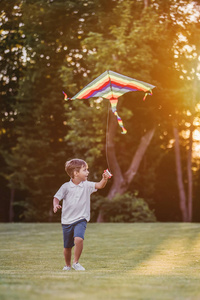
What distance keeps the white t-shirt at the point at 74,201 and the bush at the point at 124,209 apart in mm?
16468

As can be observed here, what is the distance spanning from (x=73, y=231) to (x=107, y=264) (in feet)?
4.86

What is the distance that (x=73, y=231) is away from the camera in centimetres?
848

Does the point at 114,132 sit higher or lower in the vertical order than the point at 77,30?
lower

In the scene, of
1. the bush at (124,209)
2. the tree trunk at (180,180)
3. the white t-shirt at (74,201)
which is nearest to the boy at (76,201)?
the white t-shirt at (74,201)

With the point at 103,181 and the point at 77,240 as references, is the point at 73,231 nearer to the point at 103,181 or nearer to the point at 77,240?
the point at 77,240

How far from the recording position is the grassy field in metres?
4.59

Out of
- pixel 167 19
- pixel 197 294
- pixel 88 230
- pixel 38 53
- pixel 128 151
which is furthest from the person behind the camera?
pixel 128 151

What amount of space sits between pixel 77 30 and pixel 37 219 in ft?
33.5

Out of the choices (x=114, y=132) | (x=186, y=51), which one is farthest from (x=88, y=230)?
(x=186, y=51)

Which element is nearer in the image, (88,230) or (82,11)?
(88,230)

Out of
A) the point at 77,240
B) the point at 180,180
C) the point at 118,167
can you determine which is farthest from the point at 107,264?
the point at 180,180

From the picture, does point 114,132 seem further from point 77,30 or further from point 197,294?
point 197,294

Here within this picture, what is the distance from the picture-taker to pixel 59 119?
29703 millimetres

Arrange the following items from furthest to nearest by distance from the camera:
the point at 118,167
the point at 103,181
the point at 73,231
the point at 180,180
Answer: the point at 180,180 < the point at 118,167 < the point at 73,231 < the point at 103,181
